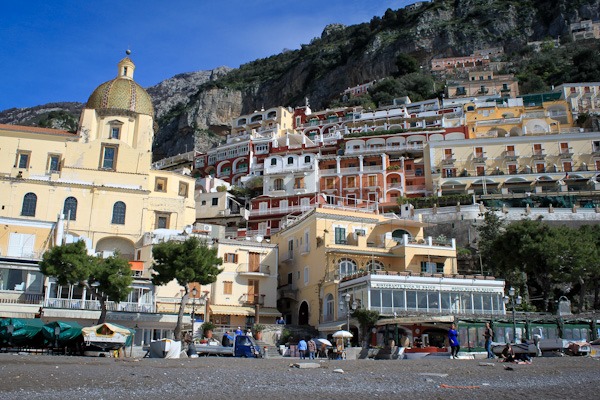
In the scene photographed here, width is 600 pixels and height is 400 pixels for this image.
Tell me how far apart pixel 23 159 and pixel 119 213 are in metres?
8.54

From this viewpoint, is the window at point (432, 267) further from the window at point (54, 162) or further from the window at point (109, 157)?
the window at point (54, 162)

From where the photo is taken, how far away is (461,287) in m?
34.0

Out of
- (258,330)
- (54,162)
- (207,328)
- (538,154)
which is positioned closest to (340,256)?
(258,330)

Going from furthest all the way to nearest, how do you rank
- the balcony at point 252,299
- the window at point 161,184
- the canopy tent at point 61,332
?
the window at point 161,184, the balcony at point 252,299, the canopy tent at point 61,332

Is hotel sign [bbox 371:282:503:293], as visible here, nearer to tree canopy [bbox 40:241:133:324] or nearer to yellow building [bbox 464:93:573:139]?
tree canopy [bbox 40:241:133:324]

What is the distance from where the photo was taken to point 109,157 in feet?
154

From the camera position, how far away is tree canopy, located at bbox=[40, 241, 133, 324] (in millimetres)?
29562

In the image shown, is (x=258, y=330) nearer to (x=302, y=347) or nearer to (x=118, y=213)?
(x=302, y=347)

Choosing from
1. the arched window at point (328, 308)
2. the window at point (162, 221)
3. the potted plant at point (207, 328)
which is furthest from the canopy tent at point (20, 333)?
the window at point (162, 221)

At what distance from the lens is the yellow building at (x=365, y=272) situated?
33.1 metres

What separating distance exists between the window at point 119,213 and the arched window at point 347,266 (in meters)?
17.0

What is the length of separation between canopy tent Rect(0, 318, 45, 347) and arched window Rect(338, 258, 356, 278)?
18.6 metres

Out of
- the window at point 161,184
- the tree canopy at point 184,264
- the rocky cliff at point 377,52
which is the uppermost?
the rocky cliff at point 377,52

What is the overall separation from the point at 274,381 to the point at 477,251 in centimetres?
3567
